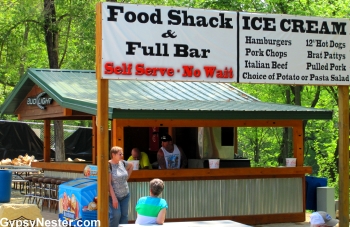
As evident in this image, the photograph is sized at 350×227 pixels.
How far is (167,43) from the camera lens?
29.6 feet

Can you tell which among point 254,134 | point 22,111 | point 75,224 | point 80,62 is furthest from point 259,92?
point 75,224

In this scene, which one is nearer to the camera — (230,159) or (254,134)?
(230,159)

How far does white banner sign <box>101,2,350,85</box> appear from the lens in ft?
28.8

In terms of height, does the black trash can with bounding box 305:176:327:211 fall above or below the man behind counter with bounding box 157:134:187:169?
below

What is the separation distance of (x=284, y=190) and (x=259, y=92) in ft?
A: 62.6

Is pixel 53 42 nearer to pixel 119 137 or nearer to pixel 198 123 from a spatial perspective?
pixel 198 123

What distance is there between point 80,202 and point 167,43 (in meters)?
3.37

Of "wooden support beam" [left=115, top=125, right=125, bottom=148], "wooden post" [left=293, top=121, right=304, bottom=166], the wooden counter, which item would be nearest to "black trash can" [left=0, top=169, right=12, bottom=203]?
the wooden counter

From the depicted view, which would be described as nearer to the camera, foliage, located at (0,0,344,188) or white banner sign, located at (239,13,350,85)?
white banner sign, located at (239,13,350,85)

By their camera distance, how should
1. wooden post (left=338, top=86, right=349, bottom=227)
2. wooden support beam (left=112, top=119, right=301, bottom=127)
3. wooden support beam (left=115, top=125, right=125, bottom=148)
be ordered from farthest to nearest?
wooden support beam (left=112, top=119, right=301, bottom=127) < wooden support beam (left=115, top=125, right=125, bottom=148) < wooden post (left=338, top=86, right=349, bottom=227)

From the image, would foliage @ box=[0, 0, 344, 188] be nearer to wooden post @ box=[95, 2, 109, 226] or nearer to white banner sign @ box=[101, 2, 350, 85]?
white banner sign @ box=[101, 2, 350, 85]

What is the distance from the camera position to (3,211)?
954cm

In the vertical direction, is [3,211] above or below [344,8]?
below

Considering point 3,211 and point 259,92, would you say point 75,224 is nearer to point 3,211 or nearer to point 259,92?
point 3,211
